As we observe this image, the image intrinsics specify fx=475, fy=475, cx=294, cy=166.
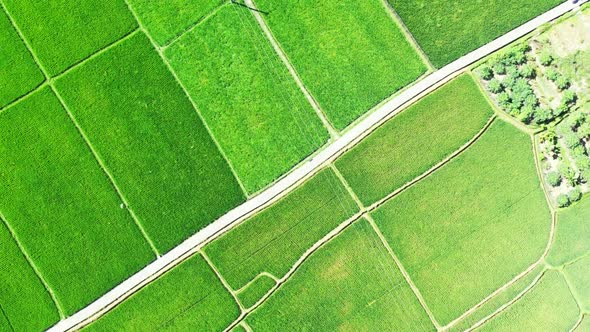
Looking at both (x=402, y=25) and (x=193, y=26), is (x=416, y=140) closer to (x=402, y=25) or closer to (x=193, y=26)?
(x=402, y=25)

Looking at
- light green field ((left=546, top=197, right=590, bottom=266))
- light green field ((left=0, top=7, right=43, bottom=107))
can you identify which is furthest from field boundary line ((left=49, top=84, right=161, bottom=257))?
light green field ((left=546, top=197, right=590, bottom=266))

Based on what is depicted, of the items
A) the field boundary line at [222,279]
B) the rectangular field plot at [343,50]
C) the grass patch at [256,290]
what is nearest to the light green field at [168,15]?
the rectangular field plot at [343,50]

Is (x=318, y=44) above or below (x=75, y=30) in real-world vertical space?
below

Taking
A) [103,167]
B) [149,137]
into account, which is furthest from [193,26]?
[103,167]

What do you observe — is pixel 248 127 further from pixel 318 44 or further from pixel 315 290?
pixel 315 290

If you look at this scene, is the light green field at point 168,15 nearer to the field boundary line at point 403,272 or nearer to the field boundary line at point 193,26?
the field boundary line at point 193,26

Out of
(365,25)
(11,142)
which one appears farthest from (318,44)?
(11,142)
